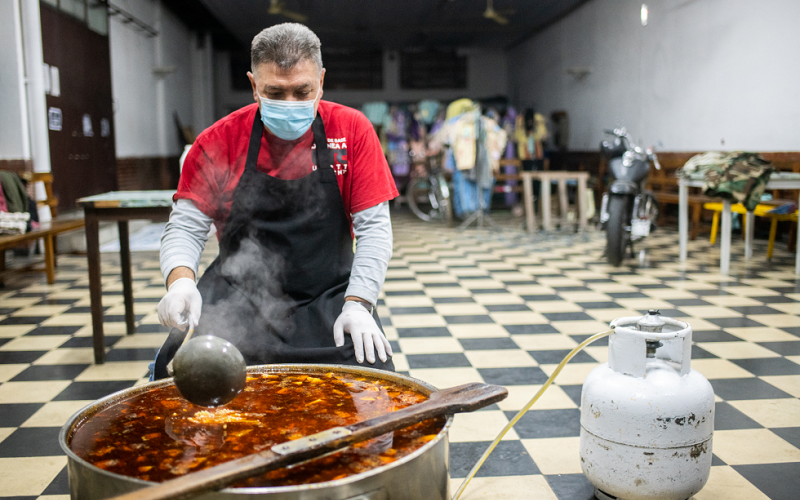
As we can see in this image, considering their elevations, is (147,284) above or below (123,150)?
below

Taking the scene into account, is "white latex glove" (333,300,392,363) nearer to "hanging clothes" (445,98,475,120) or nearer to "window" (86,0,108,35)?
"hanging clothes" (445,98,475,120)

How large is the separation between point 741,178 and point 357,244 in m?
4.08

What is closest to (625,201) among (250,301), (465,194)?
(465,194)

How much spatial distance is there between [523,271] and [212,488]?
4.96m

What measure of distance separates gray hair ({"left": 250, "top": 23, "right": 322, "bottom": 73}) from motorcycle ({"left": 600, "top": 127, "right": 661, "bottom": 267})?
14.4ft

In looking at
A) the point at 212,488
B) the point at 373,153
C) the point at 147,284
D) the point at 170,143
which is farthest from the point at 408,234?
the point at 212,488

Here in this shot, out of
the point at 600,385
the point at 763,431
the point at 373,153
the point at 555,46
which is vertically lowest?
the point at 763,431

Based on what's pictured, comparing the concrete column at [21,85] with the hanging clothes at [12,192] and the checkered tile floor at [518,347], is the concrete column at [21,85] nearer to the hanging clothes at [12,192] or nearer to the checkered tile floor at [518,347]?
the checkered tile floor at [518,347]

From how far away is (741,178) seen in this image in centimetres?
475

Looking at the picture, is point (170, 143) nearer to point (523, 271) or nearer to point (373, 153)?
point (523, 271)

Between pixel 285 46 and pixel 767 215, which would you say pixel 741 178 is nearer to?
pixel 767 215

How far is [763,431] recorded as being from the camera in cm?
220

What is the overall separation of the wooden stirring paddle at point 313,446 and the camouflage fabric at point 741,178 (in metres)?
4.42

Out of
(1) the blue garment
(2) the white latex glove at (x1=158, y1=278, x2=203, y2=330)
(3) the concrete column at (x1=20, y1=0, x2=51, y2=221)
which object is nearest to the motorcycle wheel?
(1) the blue garment
